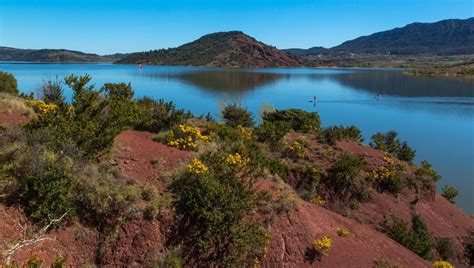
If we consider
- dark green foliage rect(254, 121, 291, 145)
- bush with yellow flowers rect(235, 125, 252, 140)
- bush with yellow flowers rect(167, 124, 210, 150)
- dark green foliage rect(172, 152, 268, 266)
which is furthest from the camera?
dark green foliage rect(254, 121, 291, 145)

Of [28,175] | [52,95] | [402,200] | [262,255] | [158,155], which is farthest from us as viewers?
[52,95]

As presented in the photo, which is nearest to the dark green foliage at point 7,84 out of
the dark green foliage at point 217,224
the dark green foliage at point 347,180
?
the dark green foliage at point 217,224

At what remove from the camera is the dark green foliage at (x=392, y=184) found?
53.2 ft

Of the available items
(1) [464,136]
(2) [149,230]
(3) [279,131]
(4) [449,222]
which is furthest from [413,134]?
(2) [149,230]

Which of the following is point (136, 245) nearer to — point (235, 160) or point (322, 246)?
point (235, 160)

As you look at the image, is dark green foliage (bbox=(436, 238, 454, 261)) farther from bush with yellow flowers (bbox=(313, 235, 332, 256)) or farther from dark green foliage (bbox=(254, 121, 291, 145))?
dark green foliage (bbox=(254, 121, 291, 145))

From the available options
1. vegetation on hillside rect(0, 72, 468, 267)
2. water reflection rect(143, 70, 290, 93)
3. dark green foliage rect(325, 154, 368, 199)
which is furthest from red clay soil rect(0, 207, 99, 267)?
water reflection rect(143, 70, 290, 93)

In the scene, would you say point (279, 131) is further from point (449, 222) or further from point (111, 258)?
point (111, 258)

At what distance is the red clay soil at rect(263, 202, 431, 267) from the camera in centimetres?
943

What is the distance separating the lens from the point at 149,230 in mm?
8539

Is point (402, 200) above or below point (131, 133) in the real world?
below

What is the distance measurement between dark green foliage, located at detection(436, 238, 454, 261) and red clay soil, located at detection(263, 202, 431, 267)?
2695 mm

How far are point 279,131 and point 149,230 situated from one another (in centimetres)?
1041

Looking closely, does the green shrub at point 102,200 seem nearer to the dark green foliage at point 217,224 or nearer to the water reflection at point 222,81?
the dark green foliage at point 217,224
